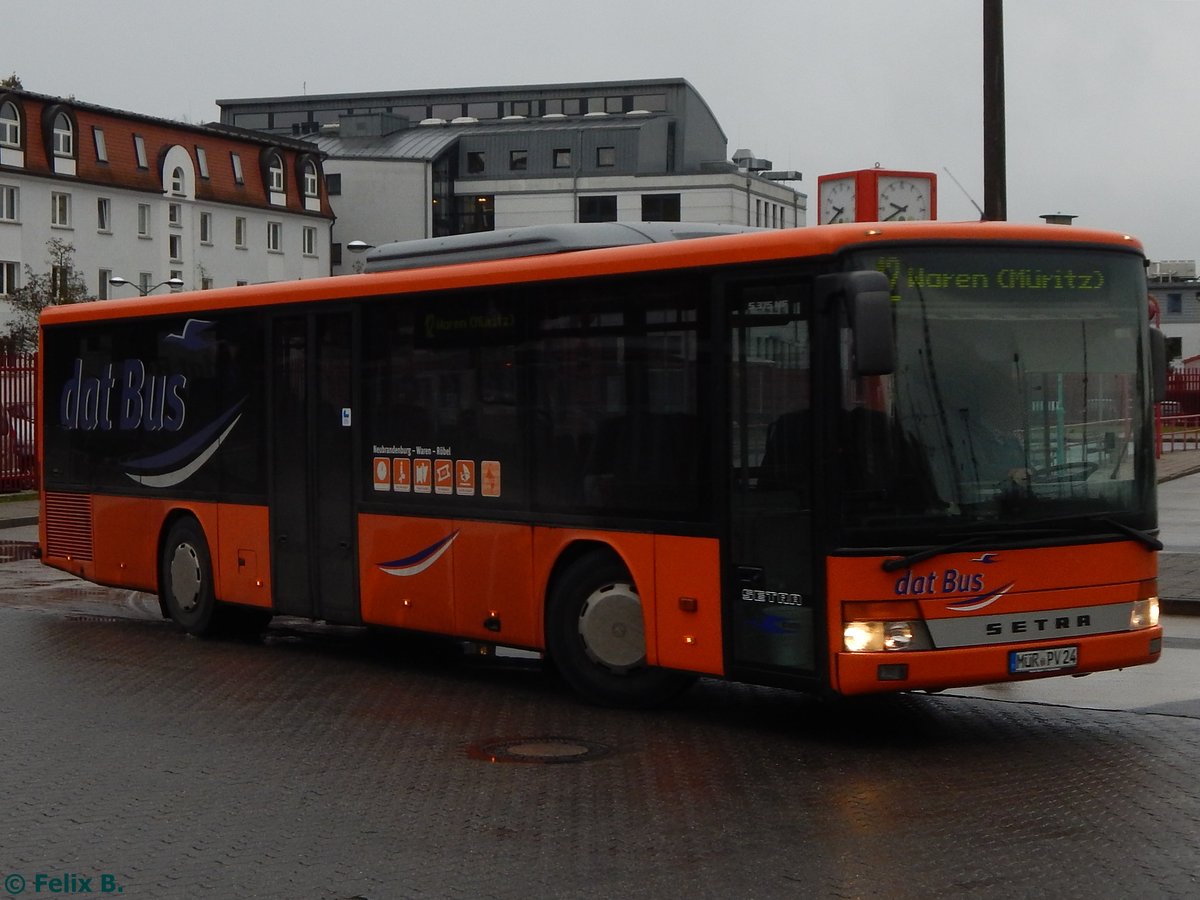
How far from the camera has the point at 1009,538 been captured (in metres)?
9.15

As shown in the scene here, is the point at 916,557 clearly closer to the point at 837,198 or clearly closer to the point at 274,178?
the point at 837,198

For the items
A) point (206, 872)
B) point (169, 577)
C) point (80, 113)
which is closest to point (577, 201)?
point (80, 113)

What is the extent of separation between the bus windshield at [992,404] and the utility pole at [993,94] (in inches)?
296

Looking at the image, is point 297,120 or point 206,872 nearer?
point 206,872

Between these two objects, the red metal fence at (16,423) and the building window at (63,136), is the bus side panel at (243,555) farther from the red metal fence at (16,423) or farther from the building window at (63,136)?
the building window at (63,136)

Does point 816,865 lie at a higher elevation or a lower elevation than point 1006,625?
lower

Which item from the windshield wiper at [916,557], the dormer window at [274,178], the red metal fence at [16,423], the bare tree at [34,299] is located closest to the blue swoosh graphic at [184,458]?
the windshield wiper at [916,557]

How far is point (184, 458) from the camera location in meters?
14.6

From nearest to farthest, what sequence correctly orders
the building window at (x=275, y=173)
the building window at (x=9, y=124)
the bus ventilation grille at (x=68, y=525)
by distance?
the bus ventilation grille at (x=68, y=525) → the building window at (x=9, y=124) → the building window at (x=275, y=173)

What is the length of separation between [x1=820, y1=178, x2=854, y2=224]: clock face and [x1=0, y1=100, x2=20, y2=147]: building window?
205ft

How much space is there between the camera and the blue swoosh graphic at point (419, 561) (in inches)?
463

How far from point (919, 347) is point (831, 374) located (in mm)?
467

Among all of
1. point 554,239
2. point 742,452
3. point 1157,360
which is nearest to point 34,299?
point 554,239

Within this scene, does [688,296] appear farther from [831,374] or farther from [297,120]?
[297,120]
